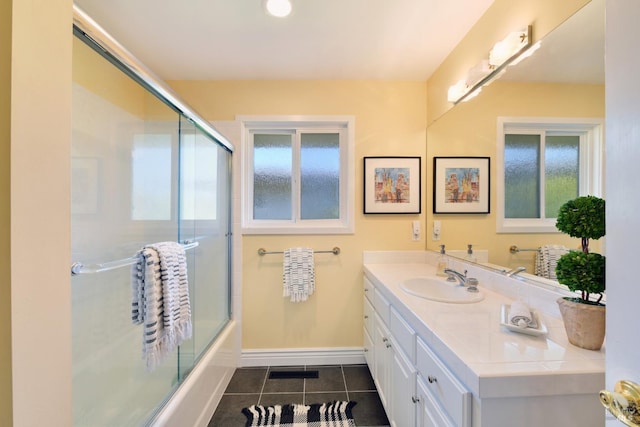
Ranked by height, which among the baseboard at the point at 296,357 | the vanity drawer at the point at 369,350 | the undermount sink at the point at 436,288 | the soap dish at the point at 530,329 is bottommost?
the baseboard at the point at 296,357

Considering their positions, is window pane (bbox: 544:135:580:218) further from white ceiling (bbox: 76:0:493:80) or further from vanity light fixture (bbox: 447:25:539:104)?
white ceiling (bbox: 76:0:493:80)

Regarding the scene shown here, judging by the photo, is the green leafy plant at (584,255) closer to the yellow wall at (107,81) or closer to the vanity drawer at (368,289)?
the vanity drawer at (368,289)

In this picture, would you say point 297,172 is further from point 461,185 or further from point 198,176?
point 461,185

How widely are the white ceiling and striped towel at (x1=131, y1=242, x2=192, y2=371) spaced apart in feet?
4.51

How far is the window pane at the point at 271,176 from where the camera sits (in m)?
2.21

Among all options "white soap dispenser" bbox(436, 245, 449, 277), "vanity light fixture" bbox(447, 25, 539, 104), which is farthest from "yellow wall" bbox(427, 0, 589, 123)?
"white soap dispenser" bbox(436, 245, 449, 277)

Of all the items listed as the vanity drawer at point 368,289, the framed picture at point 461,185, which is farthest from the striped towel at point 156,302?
the framed picture at point 461,185

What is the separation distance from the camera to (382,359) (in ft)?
5.05

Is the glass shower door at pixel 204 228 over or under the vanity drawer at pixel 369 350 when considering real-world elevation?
over

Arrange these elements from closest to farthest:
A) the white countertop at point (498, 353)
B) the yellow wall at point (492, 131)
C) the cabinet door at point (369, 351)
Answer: the white countertop at point (498, 353) → the yellow wall at point (492, 131) → the cabinet door at point (369, 351)

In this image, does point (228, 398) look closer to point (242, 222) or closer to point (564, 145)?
point (242, 222)

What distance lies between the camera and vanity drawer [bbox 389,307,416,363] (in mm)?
1083

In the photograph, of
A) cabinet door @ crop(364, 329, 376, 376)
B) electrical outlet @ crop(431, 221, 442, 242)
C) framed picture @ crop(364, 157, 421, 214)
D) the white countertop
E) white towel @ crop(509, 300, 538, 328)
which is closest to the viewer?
the white countertop

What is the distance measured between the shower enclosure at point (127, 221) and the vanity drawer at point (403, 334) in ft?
3.91
